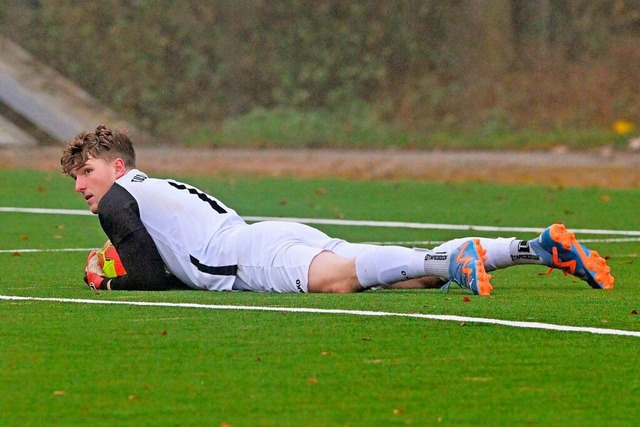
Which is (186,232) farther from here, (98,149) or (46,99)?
(46,99)

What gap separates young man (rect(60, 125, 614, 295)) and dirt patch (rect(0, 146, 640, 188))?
13178 millimetres

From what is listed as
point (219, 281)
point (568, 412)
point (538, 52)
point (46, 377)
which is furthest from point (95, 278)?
point (538, 52)

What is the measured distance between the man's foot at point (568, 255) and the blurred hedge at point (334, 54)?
817 inches

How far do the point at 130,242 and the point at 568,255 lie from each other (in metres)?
2.68

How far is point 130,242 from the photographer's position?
29.6ft

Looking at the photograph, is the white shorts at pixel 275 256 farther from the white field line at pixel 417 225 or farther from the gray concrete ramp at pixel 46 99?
the gray concrete ramp at pixel 46 99

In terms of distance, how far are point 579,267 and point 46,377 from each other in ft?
12.6

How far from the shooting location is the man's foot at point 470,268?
870 cm

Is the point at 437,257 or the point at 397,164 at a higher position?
the point at 397,164

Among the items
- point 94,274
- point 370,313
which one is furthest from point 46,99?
point 370,313

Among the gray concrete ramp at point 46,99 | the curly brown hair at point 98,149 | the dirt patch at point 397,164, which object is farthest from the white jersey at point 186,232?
the gray concrete ramp at point 46,99

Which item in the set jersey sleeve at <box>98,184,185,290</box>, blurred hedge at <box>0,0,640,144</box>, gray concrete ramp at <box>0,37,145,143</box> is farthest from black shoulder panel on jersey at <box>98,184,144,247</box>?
blurred hedge at <box>0,0,640,144</box>

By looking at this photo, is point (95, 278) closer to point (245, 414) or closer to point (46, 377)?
point (46, 377)

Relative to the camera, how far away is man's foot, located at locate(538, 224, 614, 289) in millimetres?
8906
